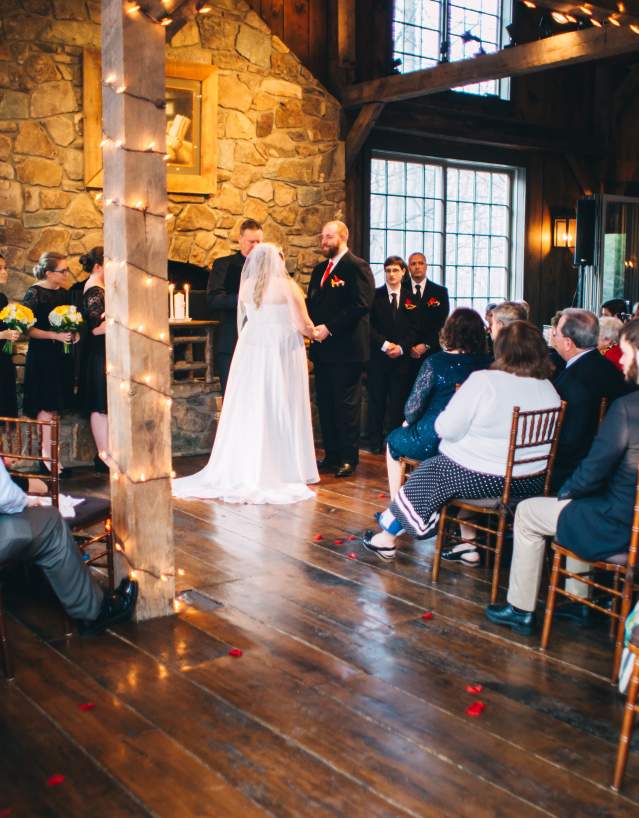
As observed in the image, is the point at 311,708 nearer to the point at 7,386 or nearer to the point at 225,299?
the point at 7,386

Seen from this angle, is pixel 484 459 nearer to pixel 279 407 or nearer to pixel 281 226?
pixel 279 407

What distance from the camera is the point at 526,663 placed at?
3.34 meters

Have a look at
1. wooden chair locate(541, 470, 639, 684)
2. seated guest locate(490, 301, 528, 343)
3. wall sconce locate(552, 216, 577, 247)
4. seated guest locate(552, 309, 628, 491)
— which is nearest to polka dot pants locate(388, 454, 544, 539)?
seated guest locate(552, 309, 628, 491)

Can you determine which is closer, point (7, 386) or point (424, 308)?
point (7, 386)

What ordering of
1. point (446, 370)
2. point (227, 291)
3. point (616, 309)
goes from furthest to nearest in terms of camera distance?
point (616, 309)
point (227, 291)
point (446, 370)

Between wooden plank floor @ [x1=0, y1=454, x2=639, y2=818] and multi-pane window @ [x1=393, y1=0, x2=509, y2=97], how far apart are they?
20.1ft

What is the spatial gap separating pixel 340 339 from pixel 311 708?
3859 mm

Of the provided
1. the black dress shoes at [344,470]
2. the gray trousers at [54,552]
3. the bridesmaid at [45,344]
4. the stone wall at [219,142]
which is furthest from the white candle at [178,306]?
the gray trousers at [54,552]

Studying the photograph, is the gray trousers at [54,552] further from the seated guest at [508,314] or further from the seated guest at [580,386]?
the seated guest at [508,314]

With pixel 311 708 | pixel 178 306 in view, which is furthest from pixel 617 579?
pixel 178 306

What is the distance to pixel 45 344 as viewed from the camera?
6176mm

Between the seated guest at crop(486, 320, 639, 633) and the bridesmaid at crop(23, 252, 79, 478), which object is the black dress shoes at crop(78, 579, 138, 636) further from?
the bridesmaid at crop(23, 252, 79, 478)

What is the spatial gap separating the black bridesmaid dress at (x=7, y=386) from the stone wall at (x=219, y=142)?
69 cm

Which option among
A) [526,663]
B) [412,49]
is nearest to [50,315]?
[526,663]
